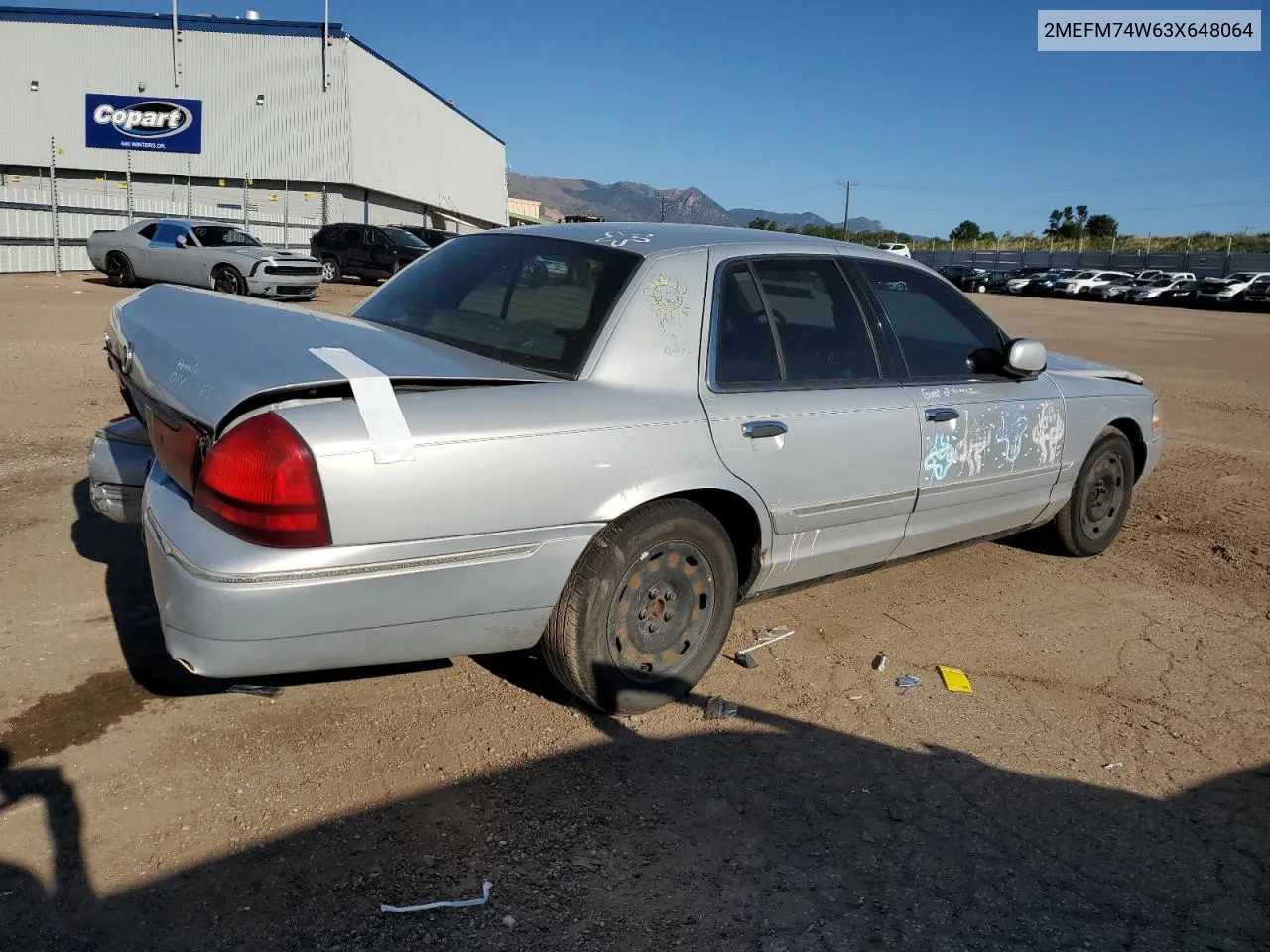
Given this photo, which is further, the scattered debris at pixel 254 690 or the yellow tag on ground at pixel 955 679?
the yellow tag on ground at pixel 955 679

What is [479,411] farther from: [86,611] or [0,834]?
[86,611]

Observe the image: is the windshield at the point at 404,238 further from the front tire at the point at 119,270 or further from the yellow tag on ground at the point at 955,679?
the yellow tag on ground at the point at 955,679

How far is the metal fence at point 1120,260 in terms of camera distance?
58344 mm

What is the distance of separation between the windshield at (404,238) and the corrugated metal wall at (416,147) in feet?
51.7

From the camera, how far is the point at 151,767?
300cm

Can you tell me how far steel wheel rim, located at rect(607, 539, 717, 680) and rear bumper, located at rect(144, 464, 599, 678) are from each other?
30 cm

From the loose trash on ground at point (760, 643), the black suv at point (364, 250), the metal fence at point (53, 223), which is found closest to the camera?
the loose trash on ground at point (760, 643)

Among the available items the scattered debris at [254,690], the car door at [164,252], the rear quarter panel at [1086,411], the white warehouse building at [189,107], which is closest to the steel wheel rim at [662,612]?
the scattered debris at [254,690]

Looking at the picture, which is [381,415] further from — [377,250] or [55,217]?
[55,217]

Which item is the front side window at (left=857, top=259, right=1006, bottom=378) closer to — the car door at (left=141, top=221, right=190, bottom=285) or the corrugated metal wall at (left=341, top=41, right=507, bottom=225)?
the car door at (left=141, top=221, right=190, bottom=285)

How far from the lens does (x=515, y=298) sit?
3.68 meters

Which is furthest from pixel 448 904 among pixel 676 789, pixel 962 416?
pixel 962 416

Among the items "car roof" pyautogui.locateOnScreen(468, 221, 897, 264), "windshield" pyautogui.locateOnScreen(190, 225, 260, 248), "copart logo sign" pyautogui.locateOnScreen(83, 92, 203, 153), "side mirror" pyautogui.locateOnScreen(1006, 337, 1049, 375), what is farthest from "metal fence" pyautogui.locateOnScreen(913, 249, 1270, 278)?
"car roof" pyautogui.locateOnScreen(468, 221, 897, 264)

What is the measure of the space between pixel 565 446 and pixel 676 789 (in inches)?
42.9
